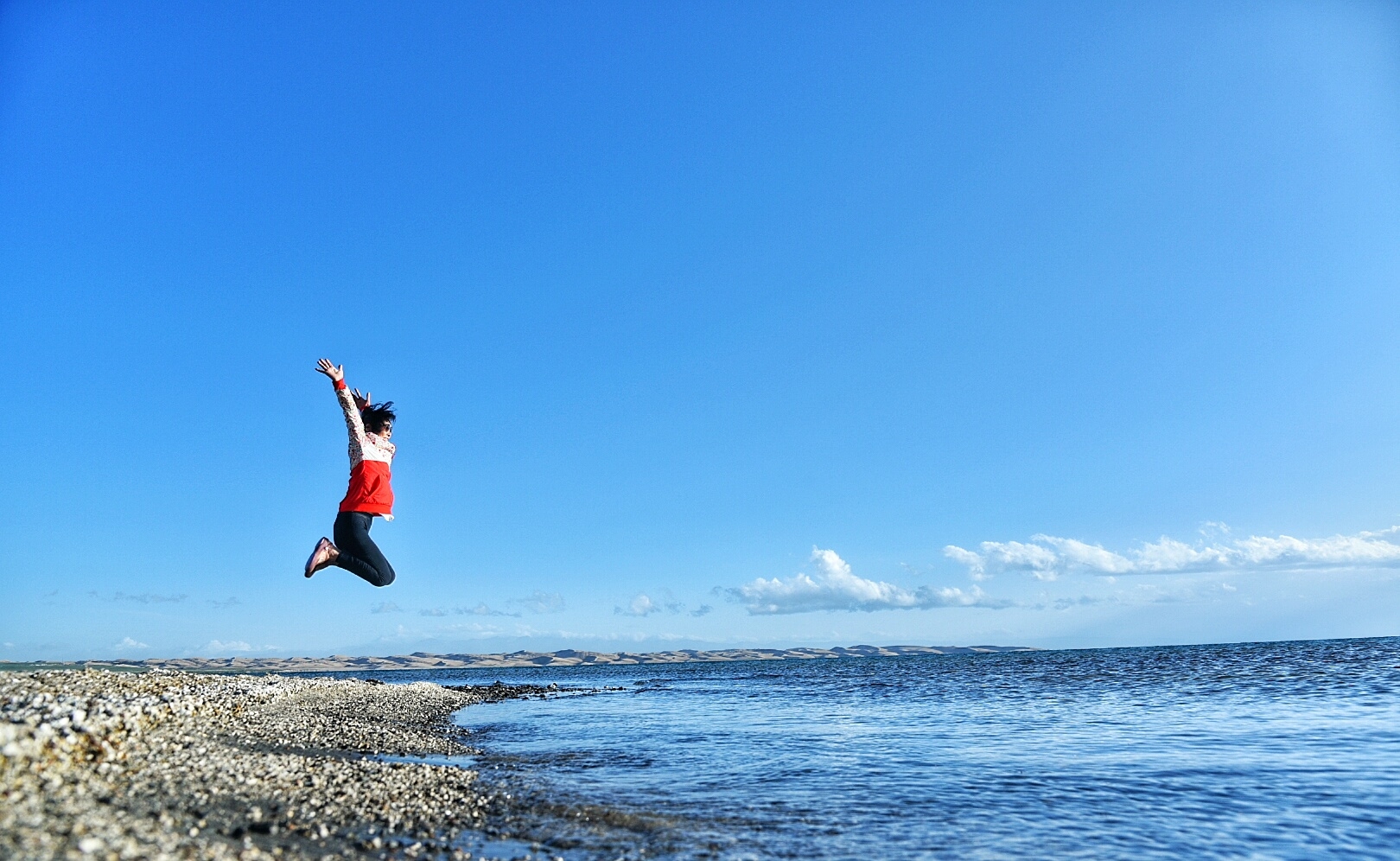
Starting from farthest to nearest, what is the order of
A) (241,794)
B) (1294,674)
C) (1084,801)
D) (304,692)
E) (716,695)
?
(716,695) < (1294,674) < (304,692) < (1084,801) < (241,794)

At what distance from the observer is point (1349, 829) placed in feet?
37.3

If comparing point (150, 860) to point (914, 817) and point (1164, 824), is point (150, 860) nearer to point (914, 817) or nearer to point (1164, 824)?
point (914, 817)

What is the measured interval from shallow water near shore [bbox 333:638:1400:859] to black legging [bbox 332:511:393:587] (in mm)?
4482

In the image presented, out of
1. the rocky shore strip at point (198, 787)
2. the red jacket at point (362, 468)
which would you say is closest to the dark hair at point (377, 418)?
the red jacket at point (362, 468)

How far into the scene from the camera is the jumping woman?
1132 centimetres

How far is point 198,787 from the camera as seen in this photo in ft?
33.5

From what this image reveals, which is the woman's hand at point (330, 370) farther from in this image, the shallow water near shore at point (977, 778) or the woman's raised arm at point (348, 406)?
the shallow water near shore at point (977, 778)

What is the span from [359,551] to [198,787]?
12.2ft

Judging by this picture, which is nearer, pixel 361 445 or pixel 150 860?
pixel 150 860

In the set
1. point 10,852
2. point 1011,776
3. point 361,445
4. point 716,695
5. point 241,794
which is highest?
point 361,445

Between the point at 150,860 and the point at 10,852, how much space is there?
0.99 metres

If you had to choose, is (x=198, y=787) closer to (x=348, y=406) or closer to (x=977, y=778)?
(x=348, y=406)

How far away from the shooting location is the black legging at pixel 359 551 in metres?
11.3

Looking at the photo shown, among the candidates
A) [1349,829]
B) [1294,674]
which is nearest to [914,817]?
[1349,829]
